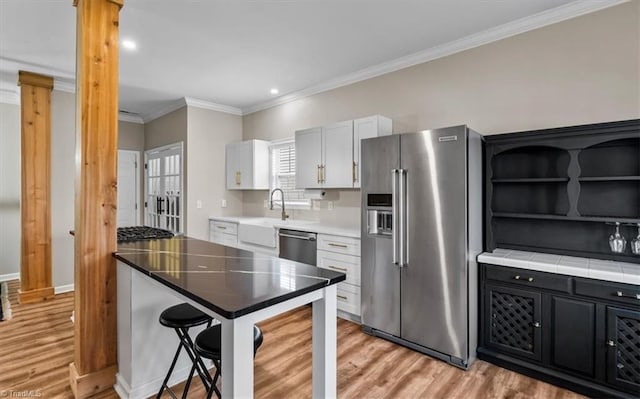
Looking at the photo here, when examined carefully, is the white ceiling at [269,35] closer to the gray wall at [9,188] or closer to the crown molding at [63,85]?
the crown molding at [63,85]

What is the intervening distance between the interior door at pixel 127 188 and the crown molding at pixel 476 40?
3.68 metres

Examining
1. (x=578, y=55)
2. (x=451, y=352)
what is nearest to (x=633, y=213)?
(x=578, y=55)

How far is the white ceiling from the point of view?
2514 mm

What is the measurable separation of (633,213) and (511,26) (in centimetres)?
175

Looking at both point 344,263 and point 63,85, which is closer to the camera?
point 344,263

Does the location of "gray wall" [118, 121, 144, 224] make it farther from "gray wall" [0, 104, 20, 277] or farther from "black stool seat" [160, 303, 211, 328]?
"black stool seat" [160, 303, 211, 328]

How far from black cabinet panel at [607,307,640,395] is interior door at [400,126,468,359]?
0.85 m

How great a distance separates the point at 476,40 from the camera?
295 cm

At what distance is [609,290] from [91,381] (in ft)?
11.2

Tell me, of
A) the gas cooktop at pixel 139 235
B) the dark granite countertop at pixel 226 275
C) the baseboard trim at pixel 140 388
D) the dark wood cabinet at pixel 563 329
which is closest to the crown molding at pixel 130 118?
the gas cooktop at pixel 139 235

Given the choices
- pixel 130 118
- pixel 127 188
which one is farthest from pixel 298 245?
pixel 130 118

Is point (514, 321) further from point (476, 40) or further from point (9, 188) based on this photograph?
point (9, 188)

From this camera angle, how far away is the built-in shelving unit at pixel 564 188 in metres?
2.28
